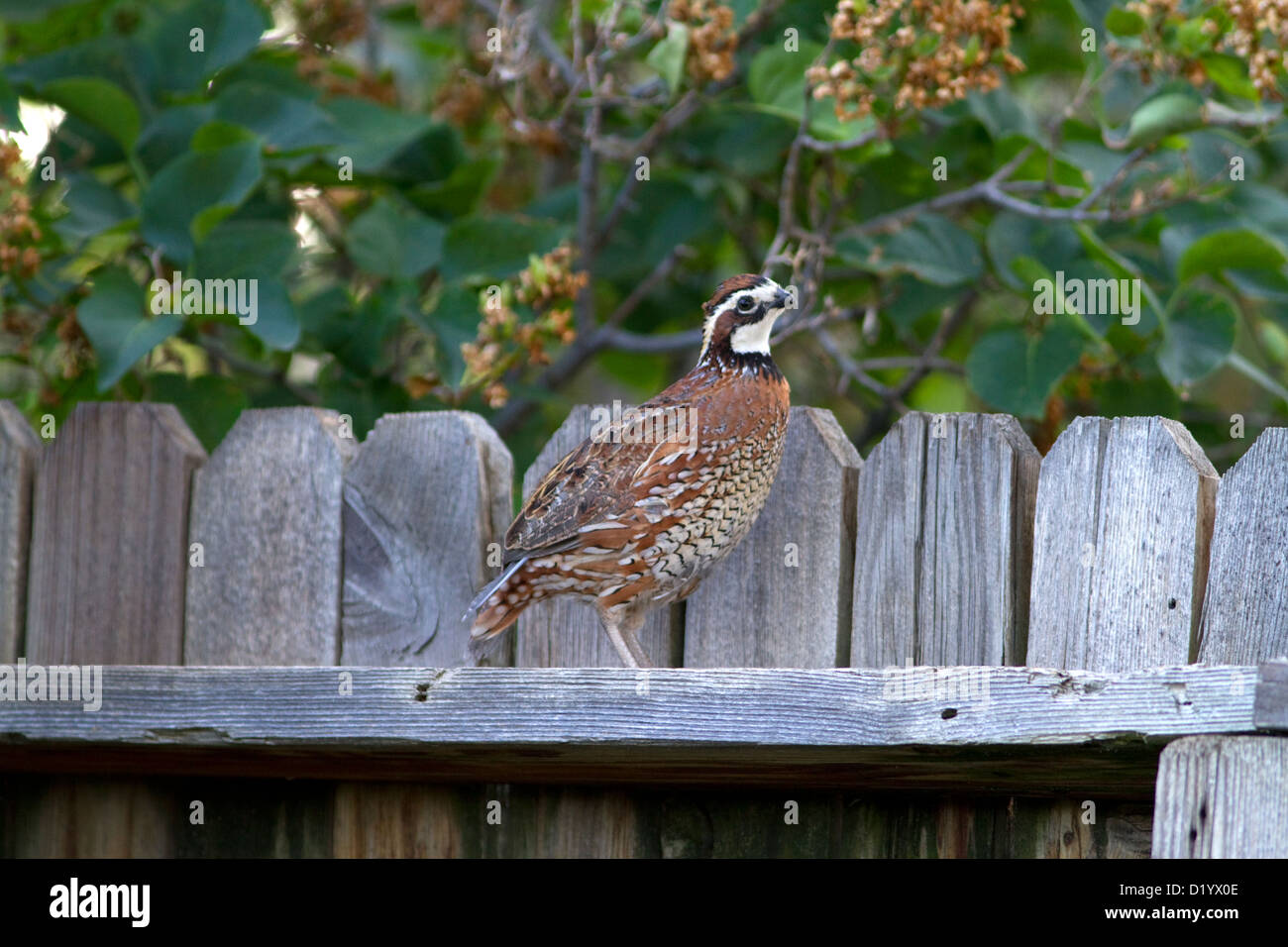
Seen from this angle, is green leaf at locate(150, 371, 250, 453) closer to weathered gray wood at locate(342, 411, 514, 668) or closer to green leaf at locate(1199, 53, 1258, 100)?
weathered gray wood at locate(342, 411, 514, 668)

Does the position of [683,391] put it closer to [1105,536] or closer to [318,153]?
[1105,536]

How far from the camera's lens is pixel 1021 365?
13.6 feet

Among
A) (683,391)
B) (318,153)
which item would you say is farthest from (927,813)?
(318,153)

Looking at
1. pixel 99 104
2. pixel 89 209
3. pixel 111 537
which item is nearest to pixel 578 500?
pixel 111 537

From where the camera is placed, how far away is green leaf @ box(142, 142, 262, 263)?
155 inches

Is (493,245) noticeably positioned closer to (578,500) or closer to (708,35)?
(708,35)

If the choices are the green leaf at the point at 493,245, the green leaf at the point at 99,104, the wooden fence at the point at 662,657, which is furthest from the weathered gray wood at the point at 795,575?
the green leaf at the point at 99,104

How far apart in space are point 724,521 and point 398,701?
75 cm

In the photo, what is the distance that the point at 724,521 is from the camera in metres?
3.23

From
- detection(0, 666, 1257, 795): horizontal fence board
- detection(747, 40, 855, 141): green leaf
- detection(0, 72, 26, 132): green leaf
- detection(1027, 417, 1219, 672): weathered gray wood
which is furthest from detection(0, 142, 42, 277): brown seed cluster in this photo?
detection(1027, 417, 1219, 672): weathered gray wood

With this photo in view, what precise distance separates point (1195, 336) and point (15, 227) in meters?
3.04

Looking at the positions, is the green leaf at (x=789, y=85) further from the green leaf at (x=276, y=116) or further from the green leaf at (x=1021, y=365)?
the green leaf at (x=276, y=116)

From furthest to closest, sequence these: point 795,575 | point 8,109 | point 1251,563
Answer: point 8,109 < point 795,575 < point 1251,563

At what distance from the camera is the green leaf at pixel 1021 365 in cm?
404
